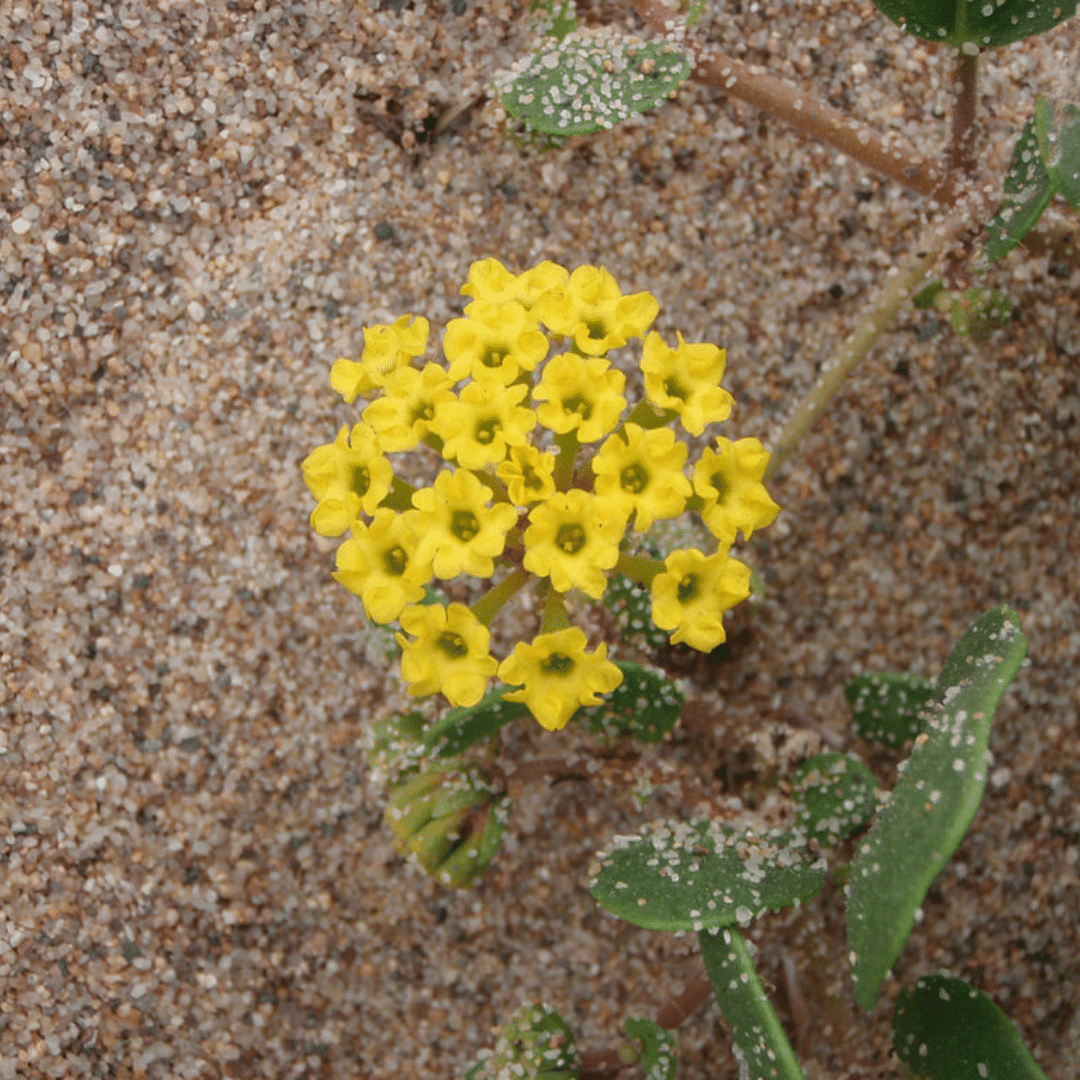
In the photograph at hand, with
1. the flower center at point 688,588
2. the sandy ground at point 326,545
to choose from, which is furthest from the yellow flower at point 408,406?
the sandy ground at point 326,545

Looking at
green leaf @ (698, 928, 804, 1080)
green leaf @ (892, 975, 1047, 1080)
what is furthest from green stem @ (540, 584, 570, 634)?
green leaf @ (892, 975, 1047, 1080)

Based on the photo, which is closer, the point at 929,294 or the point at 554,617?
the point at 554,617

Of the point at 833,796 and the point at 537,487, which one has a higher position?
the point at 537,487

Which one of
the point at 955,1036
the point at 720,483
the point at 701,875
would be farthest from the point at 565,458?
the point at 955,1036

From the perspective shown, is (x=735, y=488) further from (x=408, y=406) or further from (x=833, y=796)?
(x=833, y=796)

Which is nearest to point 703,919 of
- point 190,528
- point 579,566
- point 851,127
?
point 579,566

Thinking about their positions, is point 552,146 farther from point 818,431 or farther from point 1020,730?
point 1020,730

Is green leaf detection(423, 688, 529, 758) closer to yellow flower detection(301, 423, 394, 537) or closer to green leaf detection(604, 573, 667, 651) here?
green leaf detection(604, 573, 667, 651)
